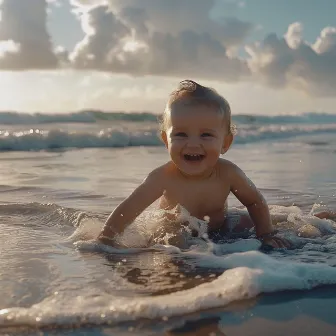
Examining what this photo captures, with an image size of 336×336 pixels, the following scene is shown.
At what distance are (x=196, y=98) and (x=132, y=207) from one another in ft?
2.55

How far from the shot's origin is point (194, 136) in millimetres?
3443

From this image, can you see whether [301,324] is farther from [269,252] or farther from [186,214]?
[186,214]

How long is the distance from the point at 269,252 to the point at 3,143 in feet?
36.2

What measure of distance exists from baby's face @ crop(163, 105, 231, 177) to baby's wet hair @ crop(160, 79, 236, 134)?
0.04m

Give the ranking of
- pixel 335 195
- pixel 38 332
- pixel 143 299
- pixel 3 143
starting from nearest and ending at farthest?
pixel 38 332 < pixel 143 299 < pixel 335 195 < pixel 3 143

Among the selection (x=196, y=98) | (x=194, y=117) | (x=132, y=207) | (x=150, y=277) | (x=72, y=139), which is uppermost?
(x=196, y=98)

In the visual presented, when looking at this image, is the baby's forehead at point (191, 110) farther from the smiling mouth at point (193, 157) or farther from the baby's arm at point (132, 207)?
the baby's arm at point (132, 207)

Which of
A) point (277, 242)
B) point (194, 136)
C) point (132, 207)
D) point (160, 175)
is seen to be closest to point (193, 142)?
point (194, 136)

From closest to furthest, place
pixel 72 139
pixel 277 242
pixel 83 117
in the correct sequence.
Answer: pixel 277 242, pixel 72 139, pixel 83 117

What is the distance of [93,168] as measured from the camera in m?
8.27

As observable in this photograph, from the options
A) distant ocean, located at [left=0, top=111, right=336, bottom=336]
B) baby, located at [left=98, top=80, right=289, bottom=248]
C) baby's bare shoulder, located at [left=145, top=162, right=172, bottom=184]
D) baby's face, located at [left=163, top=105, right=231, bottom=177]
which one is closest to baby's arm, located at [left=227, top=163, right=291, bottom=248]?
baby, located at [left=98, top=80, right=289, bottom=248]

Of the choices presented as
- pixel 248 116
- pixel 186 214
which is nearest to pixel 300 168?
pixel 186 214

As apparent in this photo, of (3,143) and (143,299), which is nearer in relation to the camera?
(143,299)

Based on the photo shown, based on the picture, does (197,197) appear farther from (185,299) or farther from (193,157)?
(185,299)
